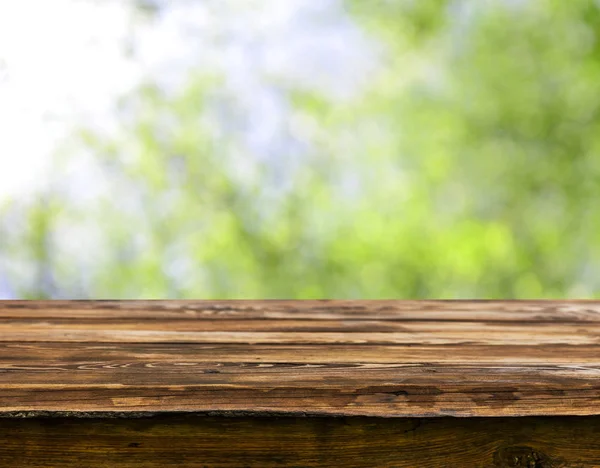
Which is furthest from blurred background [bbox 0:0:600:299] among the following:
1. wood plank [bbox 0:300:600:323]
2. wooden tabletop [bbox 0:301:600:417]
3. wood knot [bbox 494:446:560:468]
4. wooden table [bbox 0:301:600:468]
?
wood knot [bbox 494:446:560:468]

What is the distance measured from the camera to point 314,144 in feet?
22.9

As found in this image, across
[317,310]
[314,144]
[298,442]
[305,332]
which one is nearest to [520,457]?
[298,442]

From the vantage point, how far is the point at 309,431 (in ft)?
2.86

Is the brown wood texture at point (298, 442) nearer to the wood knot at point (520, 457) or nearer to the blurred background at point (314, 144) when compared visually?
the wood knot at point (520, 457)

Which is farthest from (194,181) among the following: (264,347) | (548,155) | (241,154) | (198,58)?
(264,347)

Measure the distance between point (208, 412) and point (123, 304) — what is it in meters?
0.89

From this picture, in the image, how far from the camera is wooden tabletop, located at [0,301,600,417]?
854mm

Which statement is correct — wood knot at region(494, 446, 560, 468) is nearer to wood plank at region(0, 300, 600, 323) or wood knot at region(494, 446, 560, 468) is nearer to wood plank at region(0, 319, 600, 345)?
wood plank at region(0, 319, 600, 345)

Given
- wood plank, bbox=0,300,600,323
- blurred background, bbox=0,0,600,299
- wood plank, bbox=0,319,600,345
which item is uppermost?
blurred background, bbox=0,0,600,299

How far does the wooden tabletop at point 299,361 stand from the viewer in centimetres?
85

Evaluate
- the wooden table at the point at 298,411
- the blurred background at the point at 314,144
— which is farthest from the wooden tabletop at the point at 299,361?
the blurred background at the point at 314,144

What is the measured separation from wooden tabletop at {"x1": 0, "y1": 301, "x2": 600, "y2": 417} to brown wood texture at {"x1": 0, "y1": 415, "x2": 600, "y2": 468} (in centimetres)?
3

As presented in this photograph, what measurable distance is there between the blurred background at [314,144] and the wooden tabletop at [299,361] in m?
5.36

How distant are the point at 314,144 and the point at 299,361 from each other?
605cm
